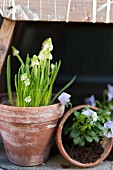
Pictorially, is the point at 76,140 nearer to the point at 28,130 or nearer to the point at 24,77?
the point at 28,130

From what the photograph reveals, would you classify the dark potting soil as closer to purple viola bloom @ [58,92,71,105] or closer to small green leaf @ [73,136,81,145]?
small green leaf @ [73,136,81,145]

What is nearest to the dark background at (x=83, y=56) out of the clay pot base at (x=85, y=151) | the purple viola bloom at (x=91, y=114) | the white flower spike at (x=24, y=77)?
the clay pot base at (x=85, y=151)

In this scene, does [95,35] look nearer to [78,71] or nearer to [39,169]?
[78,71]

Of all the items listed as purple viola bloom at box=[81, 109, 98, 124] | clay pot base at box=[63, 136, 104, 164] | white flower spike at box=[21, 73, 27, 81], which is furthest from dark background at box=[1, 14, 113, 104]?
white flower spike at box=[21, 73, 27, 81]

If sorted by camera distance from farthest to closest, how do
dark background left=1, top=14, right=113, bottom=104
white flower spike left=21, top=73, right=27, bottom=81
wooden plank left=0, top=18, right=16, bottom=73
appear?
dark background left=1, top=14, right=113, bottom=104 → wooden plank left=0, top=18, right=16, bottom=73 → white flower spike left=21, top=73, right=27, bottom=81

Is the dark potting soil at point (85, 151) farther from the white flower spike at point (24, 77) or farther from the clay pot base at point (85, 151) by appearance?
the white flower spike at point (24, 77)

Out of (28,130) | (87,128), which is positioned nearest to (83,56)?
(87,128)

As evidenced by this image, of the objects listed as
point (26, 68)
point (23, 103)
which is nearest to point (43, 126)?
point (23, 103)
